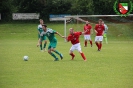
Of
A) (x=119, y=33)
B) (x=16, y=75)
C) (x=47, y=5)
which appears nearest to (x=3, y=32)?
(x=47, y=5)

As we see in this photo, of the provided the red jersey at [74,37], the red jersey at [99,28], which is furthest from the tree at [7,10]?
the red jersey at [74,37]

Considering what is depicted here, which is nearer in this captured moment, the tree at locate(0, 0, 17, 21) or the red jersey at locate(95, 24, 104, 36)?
the red jersey at locate(95, 24, 104, 36)

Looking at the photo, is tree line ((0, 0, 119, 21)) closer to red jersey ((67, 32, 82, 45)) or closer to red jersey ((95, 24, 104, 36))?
red jersey ((95, 24, 104, 36))

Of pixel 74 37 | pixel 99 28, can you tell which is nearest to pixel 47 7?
pixel 99 28

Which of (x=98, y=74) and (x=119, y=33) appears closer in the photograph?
(x=98, y=74)

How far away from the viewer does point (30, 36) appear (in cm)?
4759

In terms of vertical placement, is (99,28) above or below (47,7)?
above

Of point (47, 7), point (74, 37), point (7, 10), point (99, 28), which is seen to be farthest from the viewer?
point (47, 7)

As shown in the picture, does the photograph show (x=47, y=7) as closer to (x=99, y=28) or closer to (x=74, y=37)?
(x=99, y=28)

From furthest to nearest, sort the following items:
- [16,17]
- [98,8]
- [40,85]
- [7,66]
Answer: [16,17]
[98,8]
[7,66]
[40,85]

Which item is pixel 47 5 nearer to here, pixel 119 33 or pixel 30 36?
pixel 30 36

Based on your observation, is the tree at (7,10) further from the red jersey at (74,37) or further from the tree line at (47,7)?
the red jersey at (74,37)

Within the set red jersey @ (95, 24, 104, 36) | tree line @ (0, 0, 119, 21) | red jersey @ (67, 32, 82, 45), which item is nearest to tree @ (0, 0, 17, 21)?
tree line @ (0, 0, 119, 21)

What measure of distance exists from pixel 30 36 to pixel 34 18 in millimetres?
9045
